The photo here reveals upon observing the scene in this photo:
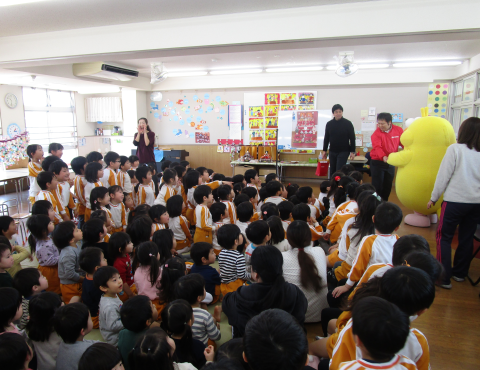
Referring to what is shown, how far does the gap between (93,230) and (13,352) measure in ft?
4.31

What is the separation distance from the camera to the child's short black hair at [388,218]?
177 centimetres

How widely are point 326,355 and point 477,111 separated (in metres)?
5.55

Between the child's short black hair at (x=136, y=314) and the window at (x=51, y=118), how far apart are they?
7553mm

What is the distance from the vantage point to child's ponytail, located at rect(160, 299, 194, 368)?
4.48 feet

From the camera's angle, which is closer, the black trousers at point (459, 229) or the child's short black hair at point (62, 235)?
the child's short black hair at point (62, 235)

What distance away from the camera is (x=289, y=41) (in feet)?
10.8

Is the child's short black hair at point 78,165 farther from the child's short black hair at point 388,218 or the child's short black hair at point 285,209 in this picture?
the child's short black hair at point 388,218

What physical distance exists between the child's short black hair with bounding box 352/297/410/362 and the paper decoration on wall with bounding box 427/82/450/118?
21.9ft

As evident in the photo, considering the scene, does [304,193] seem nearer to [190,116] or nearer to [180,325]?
[180,325]

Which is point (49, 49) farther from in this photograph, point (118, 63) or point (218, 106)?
point (218, 106)

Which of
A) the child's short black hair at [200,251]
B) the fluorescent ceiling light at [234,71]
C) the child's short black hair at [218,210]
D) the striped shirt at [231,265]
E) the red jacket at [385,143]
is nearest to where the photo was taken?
the child's short black hair at [200,251]

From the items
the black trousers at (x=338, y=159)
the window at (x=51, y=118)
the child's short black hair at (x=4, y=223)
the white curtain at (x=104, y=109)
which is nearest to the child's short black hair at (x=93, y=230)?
the child's short black hair at (x=4, y=223)

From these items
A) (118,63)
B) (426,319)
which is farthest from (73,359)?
(118,63)

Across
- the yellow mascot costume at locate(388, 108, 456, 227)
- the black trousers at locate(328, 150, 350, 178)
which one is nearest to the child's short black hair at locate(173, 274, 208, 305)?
the yellow mascot costume at locate(388, 108, 456, 227)
